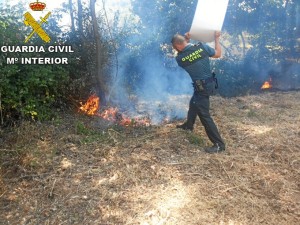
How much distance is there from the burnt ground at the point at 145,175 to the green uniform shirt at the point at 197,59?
1.17m

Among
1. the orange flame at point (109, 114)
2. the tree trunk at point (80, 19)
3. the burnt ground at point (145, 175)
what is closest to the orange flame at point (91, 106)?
the orange flame at point (109, 114)

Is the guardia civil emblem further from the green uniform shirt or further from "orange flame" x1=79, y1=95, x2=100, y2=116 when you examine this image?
the green uniform shirt

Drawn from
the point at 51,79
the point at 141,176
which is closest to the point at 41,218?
the point at 141,176

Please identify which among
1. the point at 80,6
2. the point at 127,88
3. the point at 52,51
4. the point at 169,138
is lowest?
the point at 169,138

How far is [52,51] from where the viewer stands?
6277 mm

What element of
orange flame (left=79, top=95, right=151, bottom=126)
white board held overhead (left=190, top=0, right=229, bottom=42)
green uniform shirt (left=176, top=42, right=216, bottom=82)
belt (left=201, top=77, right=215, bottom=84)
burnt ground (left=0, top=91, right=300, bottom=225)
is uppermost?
white board held overhead (left=190, top=0, right=229, bottom=42)

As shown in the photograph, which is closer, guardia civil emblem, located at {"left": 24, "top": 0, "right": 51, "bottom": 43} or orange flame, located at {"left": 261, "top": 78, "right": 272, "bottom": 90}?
guardia civil emblem, located at {"left": 24, "top": 0, "right": 51, "bottom": 43}

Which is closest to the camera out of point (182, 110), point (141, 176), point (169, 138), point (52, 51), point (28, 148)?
point (141, 176)

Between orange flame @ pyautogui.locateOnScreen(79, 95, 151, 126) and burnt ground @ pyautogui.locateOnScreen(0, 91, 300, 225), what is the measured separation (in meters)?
0.36

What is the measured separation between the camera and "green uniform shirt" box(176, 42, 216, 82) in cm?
472

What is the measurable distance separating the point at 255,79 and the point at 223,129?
6.06 metres

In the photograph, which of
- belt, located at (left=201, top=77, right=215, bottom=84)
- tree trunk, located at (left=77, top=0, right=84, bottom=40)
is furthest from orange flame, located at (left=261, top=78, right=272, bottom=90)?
tree trunk, located at (left=77, top=0, right=84, bottom=40)

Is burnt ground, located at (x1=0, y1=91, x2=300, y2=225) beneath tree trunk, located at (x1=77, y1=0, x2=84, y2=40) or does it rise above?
beneath

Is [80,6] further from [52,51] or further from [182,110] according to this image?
[182,110]
